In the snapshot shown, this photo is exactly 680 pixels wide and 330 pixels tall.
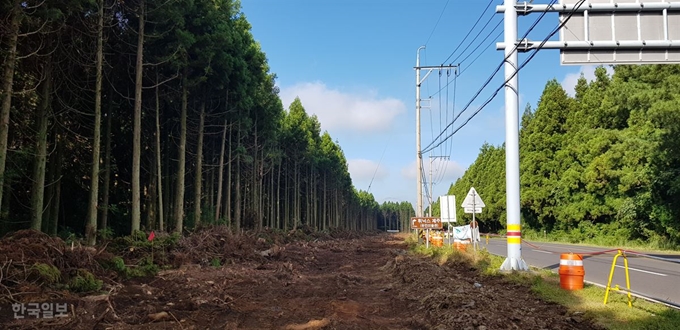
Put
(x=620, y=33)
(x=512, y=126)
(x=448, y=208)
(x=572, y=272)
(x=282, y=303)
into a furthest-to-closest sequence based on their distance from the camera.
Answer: (x=448, y=208), (x=512, y=126), (x=620, y=33), (x=572, y=272), (x=282, y=303)

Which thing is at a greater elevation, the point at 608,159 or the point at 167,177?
the point at 608,159

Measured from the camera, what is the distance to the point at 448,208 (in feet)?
76.9

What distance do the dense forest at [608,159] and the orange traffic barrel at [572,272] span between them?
14726mm

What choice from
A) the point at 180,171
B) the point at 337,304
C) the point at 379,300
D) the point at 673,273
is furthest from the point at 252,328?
the point at 180,171

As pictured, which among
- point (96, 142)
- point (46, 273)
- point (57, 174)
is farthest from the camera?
point (57, 174)

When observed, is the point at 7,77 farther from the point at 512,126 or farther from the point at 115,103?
the point at 512,126

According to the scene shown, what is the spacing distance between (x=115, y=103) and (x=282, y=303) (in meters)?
13.7

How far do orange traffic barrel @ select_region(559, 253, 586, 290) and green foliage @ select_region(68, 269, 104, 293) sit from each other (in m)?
10.4

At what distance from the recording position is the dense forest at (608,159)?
24.9 metres

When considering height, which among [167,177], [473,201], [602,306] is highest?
[167,177]

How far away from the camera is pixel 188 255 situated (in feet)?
54.5

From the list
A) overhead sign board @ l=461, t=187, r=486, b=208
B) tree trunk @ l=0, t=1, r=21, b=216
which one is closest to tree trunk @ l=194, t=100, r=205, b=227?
tree trunk @ l=0, t=1, r=21, b=216

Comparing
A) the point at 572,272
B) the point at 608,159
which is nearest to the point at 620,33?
the point at 572,272

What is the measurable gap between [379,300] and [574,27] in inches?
358
